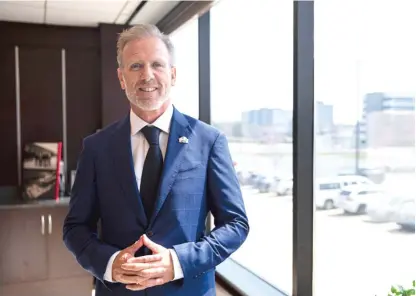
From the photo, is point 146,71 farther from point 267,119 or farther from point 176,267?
point 267,119

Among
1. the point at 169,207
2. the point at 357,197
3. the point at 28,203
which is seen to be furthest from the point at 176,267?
the point at 28,203

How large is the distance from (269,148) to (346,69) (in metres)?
0.74

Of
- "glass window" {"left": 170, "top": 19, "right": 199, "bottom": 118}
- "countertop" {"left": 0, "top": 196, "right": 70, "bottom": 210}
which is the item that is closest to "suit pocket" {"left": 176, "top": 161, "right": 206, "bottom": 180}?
"glass window" {"left": 170, "top": 19, "right": 199, "bottom": 118}

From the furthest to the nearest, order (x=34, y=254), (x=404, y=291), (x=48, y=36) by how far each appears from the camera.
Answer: (x=48, y=36) < (x=34, y=254) < (x=404, y=291)

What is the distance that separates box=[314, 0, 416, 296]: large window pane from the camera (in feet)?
5.24

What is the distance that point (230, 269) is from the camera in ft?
9.92

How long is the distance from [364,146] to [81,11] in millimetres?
2689

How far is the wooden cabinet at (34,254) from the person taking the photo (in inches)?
141

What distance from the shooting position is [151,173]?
4.28 feet

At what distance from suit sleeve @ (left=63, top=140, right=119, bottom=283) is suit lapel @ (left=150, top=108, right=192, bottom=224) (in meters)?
0.21

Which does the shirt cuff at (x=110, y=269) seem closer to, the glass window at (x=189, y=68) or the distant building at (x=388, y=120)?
the distant building at (x=388, y=120)

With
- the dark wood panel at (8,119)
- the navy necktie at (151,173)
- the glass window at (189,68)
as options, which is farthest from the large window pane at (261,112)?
the dark wood panel at (8,119)

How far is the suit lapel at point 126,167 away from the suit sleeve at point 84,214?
0.26 ft

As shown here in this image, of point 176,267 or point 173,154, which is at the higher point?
point 173,154
